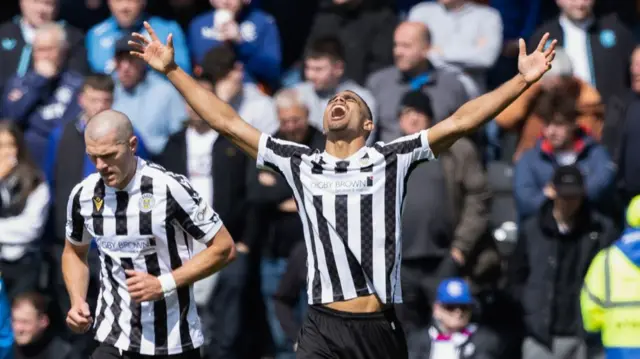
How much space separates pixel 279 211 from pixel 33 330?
1.99 metres

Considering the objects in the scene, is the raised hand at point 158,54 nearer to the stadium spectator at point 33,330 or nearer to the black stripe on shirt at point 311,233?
the black stripe on shirt at point 311,233

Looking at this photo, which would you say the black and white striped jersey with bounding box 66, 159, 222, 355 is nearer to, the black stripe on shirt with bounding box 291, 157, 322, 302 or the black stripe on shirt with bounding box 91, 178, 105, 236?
the black stripe on shirt with bounding box 91, 178, 105, 236

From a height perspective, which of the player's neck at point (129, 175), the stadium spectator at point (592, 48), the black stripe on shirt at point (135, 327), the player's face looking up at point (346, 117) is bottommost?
the black stripe on shirt at point (135, 327)

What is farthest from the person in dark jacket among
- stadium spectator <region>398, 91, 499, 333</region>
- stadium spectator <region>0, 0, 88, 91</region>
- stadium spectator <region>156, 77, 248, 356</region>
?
stadium spectator <region>0, 0, 88, 91</region>

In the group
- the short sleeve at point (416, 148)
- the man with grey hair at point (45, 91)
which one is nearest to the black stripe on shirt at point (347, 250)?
the short sleeve at point (416, 148)

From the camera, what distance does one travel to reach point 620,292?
30.8ft

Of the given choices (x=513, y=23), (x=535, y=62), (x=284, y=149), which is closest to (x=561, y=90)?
(x=513, y=23)

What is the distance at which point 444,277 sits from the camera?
1050cm

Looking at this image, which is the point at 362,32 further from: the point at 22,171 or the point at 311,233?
the point at 311,233

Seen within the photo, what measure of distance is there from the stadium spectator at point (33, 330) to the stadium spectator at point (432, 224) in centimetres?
258

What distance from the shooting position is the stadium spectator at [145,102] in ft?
37.5

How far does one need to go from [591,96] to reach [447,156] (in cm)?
139

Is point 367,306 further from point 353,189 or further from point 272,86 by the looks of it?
point 272,86

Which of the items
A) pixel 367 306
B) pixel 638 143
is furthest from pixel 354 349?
pixel 638 143
